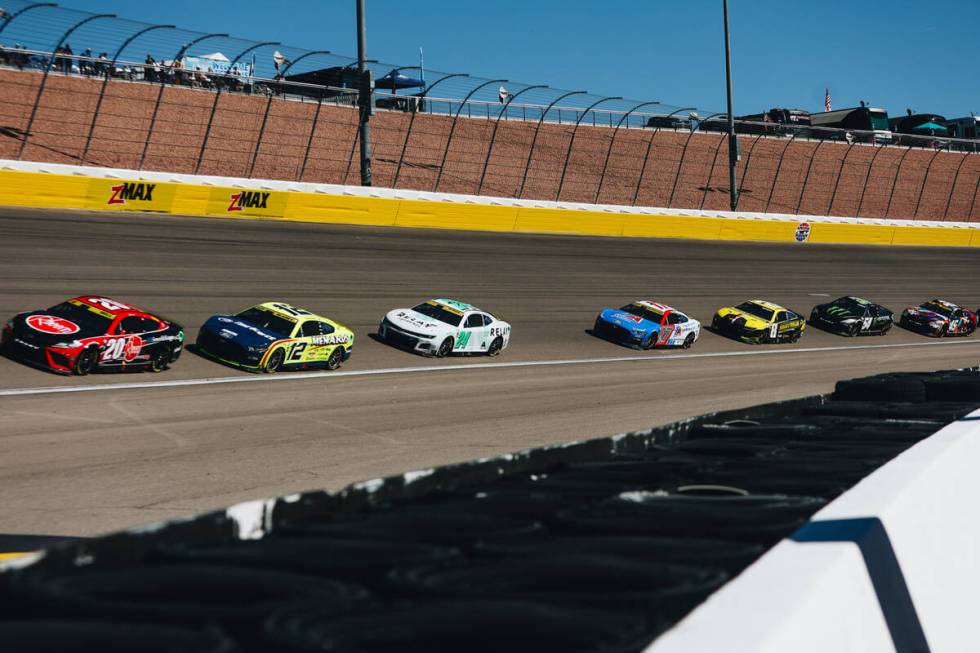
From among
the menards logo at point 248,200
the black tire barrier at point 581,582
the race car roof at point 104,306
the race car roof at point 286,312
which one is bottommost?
the race car roof at point 104,306

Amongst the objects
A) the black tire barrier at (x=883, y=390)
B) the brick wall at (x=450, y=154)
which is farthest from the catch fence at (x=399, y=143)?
the black tire barrier at (x=883, y=390)

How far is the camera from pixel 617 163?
61031 millimetres

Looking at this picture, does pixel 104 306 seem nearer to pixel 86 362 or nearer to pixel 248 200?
pixel 86 362

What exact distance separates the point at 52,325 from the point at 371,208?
15924 millimetres

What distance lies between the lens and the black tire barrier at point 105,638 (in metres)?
1.81

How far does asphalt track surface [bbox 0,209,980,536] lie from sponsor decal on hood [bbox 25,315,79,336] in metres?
0.77

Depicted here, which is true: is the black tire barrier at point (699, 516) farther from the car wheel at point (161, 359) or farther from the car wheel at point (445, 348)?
the car wheel at point (445, 348)

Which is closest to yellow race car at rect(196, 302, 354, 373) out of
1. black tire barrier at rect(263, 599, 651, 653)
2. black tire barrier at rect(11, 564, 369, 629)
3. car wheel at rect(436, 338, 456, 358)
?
car wheel at rect(436, 338, 456, 358)

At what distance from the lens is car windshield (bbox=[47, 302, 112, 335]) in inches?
619

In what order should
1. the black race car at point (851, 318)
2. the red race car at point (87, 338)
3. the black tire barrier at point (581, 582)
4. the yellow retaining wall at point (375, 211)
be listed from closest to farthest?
1. the black tire barrier at point (581, 582)
2. the red race car at point (87, 338)
3. the yellow retaining wall at point (375, 211)
4. the black race car at point (851, 318)

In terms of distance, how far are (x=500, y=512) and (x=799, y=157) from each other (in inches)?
2842

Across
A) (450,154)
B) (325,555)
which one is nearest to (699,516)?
(325,555)

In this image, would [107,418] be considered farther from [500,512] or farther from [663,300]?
[663,300]

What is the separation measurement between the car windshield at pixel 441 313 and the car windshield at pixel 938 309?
71.0 ft
